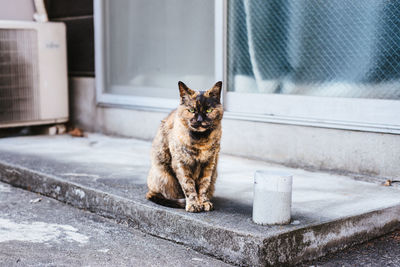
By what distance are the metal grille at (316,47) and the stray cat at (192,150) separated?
67.6 inches

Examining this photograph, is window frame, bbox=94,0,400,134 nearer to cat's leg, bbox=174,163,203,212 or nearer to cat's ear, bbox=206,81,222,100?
cat's ear, bbox=206,81,222,100

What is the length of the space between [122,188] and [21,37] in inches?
138

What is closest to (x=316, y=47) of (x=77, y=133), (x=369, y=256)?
(x=369, y=256)

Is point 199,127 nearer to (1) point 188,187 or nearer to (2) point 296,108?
(1) point 188,187

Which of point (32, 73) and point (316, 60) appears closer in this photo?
point (316, 60)

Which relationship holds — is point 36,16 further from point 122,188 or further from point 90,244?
point 90,244

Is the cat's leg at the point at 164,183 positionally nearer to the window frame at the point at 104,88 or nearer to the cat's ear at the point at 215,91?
the cat's ear at the point at 215,91

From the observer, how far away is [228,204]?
3.54 metres

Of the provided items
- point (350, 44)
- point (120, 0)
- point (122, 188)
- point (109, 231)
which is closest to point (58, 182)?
point (122, 188)

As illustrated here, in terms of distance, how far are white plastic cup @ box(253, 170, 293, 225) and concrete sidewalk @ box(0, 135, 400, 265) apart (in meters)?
0.06

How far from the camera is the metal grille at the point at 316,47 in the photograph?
14.2 ft

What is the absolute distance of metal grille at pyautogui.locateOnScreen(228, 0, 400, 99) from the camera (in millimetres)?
4340

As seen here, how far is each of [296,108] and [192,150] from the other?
1904 millimetres

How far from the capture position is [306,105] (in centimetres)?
485
